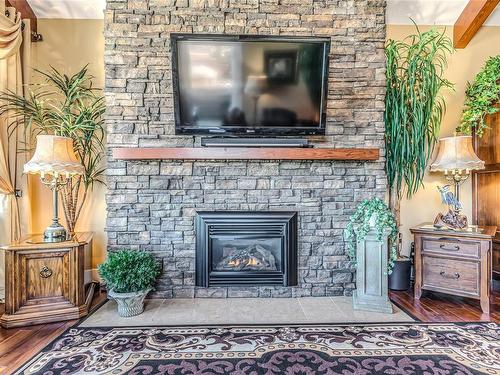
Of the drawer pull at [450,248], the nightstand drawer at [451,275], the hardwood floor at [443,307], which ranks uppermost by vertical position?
the drawer pull at [450,248]

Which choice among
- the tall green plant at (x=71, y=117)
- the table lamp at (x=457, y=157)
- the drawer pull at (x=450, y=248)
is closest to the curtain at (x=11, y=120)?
the tall green plant at (x=71, y=117)

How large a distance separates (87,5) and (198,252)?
2.88 metres

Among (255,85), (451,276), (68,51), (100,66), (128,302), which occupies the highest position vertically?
(68,51)

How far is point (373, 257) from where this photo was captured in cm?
248

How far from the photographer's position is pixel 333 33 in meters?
2.76

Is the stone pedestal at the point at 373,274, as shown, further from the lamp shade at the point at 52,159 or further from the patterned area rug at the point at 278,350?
the lamp shade at the point at 52,159

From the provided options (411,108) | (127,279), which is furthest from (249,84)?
(127,279)

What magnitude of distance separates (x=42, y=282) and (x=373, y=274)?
2702mm

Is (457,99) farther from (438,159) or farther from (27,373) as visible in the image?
(27,373)

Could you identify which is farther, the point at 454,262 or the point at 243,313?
the point at 454,262

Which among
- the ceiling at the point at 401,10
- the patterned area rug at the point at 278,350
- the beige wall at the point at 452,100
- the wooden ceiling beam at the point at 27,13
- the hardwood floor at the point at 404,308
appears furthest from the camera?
the beige wall at the point at 452,100

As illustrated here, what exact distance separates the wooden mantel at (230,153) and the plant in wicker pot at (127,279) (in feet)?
2.87

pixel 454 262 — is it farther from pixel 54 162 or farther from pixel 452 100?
pixel 54 162

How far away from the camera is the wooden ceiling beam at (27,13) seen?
300 cm
